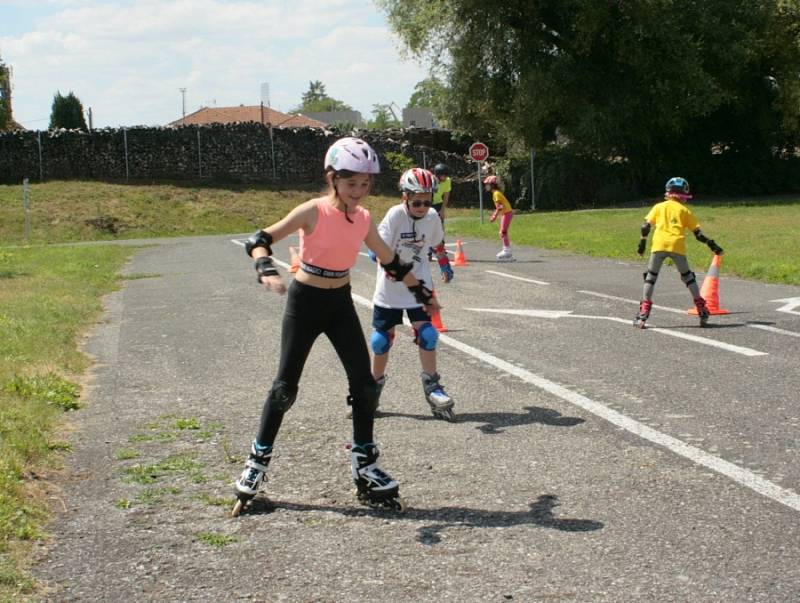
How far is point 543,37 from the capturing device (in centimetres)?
4375

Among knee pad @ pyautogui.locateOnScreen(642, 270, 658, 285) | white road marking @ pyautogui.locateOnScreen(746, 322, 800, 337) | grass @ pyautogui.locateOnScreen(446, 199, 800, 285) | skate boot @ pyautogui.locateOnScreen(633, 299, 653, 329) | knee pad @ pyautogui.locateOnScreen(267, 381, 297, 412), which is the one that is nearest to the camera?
knee pad @ pyautogui.locateOnScreen(267, 381, 297, 412)

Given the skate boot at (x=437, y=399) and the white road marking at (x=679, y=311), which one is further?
the white road marking at (x=679, y=311)

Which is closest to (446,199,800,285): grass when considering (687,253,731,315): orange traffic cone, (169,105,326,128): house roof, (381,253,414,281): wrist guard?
(687,253,731,315): orange traffic cone

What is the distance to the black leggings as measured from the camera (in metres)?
5.79

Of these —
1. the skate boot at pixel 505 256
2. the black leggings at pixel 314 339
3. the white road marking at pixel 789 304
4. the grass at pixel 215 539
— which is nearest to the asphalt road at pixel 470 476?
the grass at pixel 215 539

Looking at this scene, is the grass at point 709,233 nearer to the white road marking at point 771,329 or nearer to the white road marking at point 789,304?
the white road marking at point 789,304

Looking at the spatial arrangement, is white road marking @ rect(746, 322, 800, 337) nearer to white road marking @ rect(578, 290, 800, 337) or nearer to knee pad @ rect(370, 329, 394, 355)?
white road marking @ rect(578, 290, 800, 337)

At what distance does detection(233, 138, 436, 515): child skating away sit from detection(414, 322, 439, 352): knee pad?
210 cm

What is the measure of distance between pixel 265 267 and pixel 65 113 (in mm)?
65535

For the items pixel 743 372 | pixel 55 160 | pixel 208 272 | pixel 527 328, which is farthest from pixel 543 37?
pixel 743 372

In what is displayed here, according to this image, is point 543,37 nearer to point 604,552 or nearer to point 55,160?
point 55,160

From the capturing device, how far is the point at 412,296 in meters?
8.10

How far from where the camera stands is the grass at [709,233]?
19.1m

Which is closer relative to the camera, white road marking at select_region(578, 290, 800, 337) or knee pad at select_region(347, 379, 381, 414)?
knee pad at select_region(347, 379, 381, 414)
